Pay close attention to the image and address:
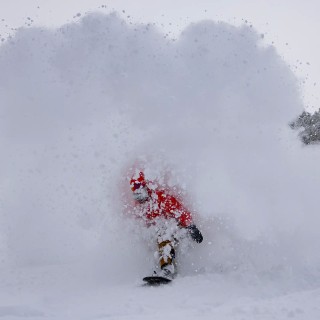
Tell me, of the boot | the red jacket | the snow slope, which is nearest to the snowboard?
the snow slope

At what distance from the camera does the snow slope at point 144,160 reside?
4.83m

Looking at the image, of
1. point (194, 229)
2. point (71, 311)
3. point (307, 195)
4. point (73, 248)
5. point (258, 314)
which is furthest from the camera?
point (73, 248)

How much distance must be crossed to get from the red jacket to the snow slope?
1.01 feet

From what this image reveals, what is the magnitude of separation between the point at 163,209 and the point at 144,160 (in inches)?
Answer: 41.2

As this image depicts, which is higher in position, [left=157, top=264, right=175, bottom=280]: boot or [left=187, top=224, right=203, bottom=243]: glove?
[left=187, top=224, right=203, bottom=243]: glove

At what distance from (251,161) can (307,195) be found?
0.89m

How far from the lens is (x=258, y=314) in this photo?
306 centimetres

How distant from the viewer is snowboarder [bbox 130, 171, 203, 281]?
506 centimetres

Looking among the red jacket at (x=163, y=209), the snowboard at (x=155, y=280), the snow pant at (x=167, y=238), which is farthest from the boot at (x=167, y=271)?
the red jacket at (x=163, y=209)

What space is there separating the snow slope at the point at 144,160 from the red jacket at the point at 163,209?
0.31 m

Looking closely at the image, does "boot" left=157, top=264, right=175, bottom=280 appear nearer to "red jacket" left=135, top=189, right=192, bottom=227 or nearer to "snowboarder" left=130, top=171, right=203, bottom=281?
"snowboarder" left=130, top=171, right=203, bottom=281

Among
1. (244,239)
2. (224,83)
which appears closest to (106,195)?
(244,239)

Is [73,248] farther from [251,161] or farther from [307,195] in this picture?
[307,195]

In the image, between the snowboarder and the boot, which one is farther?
the snowboarder
